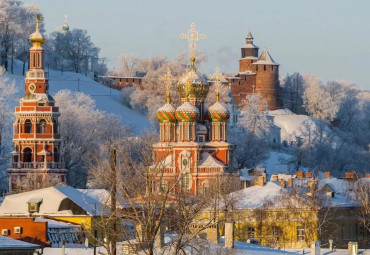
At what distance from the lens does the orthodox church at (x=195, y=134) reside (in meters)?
90.1

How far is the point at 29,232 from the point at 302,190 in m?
27.4

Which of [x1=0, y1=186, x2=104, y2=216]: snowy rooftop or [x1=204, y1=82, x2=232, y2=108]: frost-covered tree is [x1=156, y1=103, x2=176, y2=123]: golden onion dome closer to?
[x1=0, y1=186, x2=104, y2=216]: snowy rooftop

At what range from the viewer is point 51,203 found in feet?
190

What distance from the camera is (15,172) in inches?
3622

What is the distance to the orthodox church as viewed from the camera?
90.1 metres

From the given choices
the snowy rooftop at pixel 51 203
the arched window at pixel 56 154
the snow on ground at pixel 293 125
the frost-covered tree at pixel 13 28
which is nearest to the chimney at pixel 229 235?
the snowy rooftop at pixel 51 203

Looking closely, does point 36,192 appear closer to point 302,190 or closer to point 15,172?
point 302,190

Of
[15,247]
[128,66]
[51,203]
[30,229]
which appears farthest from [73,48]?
[15,247]

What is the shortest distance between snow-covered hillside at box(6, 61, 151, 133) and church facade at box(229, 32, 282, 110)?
11.8m

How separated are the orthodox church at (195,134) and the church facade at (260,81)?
58.0 meters

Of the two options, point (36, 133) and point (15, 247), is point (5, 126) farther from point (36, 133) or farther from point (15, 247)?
point (15, 247)

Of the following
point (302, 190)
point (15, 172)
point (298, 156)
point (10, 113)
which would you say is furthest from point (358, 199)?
point (298, 156)

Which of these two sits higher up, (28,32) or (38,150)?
(28,32)

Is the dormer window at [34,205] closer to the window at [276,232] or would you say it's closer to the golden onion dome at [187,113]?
the window at [276,232]
